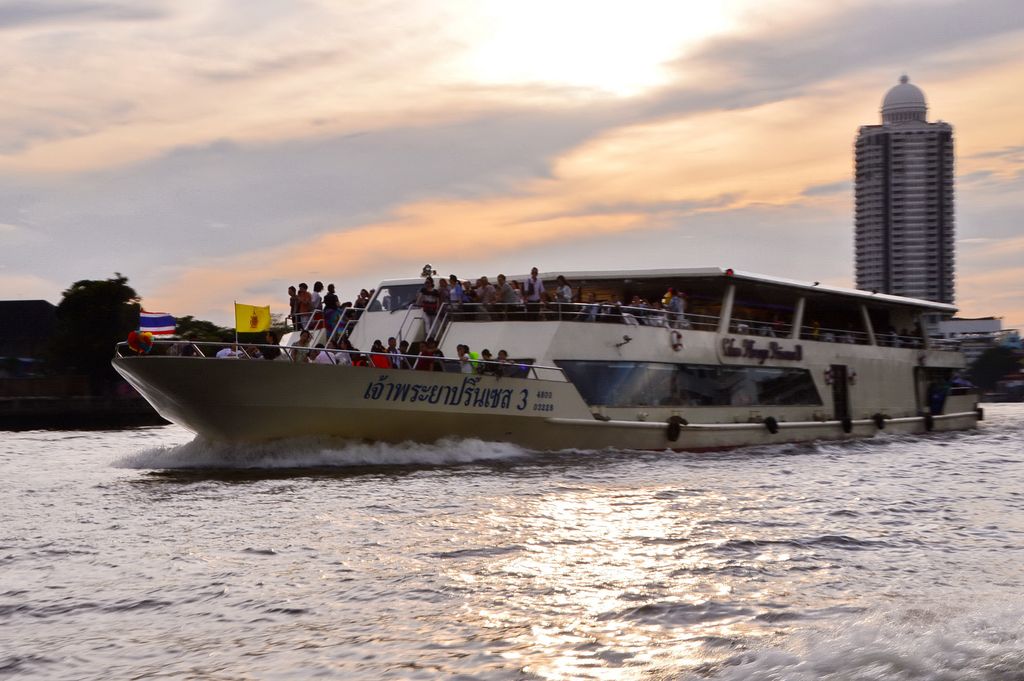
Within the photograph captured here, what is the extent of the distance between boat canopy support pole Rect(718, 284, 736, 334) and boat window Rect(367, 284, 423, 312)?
6.59m

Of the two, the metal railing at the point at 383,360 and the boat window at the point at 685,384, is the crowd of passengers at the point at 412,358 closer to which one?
the metal railing at the point at 383,360

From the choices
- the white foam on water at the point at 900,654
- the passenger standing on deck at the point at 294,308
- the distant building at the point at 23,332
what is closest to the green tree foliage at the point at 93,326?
the distant building at the point at 23,332

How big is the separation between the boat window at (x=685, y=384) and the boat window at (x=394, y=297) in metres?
3.51

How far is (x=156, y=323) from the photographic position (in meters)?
19.4

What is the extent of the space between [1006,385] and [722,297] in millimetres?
140282

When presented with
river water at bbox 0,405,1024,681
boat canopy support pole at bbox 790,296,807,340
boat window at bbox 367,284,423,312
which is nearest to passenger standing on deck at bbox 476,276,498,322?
boat window at bbox 367,284,423,312

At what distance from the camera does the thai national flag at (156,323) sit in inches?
747

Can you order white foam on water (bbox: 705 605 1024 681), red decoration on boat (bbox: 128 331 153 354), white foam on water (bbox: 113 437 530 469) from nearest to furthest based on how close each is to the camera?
white foam on water (bbox: 705 605 1024 681), red decoration on boat (bbox: 128 331 153 354), white foam on water (bbox: 113 437 530 469)

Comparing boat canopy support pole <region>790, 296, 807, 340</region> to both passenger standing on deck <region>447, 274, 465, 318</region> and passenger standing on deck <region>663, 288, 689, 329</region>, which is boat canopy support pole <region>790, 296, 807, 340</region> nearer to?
passenger standing on deck <region>663, 288, 689, 329</region>

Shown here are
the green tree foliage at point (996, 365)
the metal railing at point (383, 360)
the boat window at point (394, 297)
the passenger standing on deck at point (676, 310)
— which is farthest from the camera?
the green tree foliage at point (996, 365)

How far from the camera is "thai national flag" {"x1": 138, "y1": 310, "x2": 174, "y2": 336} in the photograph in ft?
62.3

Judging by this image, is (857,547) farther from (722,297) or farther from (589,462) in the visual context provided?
(722,297)

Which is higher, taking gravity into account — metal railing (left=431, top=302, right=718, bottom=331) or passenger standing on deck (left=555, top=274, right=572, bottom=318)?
passenger standing on deck (left=555, top=274, right=572, bottom=318)

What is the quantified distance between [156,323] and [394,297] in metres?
4.73
